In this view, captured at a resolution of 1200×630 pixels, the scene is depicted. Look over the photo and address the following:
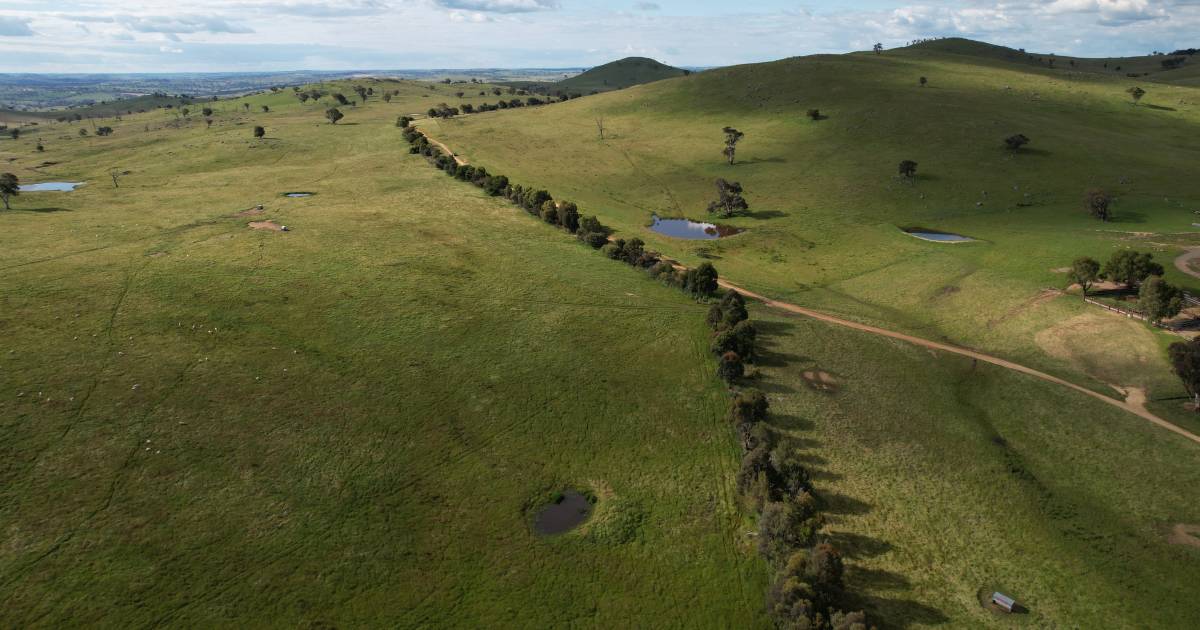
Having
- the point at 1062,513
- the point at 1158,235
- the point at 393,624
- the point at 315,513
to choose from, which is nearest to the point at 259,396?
the point at 315,513

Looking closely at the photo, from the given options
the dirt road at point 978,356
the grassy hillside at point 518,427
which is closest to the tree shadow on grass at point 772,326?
the grassy hillside at point 518,427

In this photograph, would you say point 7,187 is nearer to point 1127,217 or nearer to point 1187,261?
point 1187,261

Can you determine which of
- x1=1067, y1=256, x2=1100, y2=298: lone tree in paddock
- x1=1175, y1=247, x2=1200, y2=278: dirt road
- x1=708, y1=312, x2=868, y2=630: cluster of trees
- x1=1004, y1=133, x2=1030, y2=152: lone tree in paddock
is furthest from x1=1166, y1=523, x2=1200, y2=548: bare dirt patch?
x1=1004, y1=133, x2=1030, y2=152: lone tree in paddock

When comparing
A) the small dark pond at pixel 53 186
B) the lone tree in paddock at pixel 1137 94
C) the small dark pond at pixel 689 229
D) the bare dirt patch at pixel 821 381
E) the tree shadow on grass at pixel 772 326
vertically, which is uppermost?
the lone tree in paddock at pixel 1137 94

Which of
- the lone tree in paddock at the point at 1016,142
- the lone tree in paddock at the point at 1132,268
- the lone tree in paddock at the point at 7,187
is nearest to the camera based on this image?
the lone tree in paddock at the point at 1132,268

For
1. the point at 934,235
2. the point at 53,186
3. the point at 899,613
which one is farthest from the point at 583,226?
the point at 53,186

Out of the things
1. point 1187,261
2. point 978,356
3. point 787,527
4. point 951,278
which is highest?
point 1187,261

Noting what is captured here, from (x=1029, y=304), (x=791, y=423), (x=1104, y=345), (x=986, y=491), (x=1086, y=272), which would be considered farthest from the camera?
(x=1029, y=304)

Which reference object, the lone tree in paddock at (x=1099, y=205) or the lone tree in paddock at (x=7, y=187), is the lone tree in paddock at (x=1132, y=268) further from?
the lone tree in paddock at (x=7, y=187)
